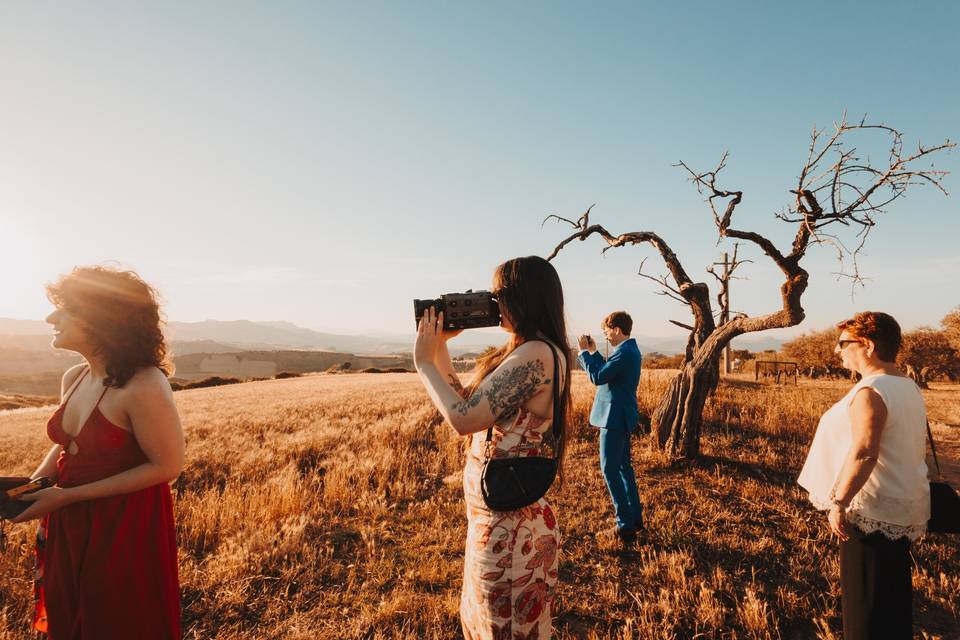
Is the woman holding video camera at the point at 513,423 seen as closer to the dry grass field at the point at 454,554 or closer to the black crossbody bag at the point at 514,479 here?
the black crossbody bag at the point at 514,479

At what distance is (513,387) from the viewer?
2141 mm

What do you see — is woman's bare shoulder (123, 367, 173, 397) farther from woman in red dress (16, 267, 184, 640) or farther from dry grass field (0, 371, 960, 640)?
dry grass field (0, 371, 960, 640)

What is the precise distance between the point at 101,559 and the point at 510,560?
83.9 inches

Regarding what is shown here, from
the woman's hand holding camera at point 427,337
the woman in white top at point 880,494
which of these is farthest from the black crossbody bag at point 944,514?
the woman's hand holding camera at point 427,337

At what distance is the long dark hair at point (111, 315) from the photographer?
2.46 meters

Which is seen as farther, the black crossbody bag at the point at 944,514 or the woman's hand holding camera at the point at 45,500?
the black crossbody bag at the point at 944,514

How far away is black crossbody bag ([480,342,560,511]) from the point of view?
7.03 ft

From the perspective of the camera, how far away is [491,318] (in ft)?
7.73

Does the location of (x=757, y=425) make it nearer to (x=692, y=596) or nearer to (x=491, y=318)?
(x=692, y=596)

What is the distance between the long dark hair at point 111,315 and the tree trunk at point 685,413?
8.15 metres

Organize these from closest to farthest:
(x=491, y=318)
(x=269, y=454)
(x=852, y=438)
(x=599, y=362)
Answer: (x=491, y=318) < (x=852, y=438) < (x=599, y=362) < (x=269, y=454)

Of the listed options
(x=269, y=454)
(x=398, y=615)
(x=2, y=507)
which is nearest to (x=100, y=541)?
(x=2, y=507)

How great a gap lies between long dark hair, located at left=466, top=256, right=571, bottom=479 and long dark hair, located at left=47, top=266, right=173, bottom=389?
189 cm

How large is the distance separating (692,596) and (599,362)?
2.41 meters
